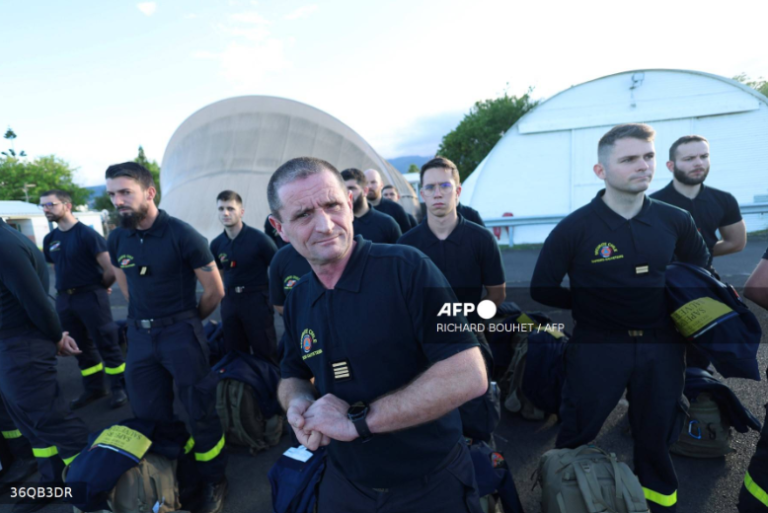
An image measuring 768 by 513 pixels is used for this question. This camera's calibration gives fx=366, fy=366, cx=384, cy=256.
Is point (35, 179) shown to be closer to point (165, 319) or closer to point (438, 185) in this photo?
point (165, 319)

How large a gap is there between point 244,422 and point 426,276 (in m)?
3.07

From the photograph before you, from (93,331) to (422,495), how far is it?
5.02m

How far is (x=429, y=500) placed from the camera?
1.45m

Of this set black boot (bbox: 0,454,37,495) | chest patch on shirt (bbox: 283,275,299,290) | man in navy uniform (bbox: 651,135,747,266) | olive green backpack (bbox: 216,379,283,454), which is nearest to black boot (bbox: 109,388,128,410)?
black boot (bbox: 0,454,37,495)

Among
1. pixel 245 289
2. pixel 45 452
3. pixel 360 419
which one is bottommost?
pixel 45 452

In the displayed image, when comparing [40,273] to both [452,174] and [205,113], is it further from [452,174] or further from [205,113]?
[205,113]

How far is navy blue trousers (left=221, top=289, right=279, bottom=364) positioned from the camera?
475cm

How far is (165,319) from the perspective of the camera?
299 centimetres

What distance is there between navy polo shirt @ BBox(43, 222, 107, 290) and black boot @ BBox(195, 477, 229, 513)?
10.8ft

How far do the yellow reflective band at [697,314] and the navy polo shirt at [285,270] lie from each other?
2.80 metres

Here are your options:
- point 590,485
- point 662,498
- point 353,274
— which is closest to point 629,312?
point 590,485

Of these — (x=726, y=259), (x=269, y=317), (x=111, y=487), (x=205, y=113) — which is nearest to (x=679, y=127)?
(x=726, y=259)

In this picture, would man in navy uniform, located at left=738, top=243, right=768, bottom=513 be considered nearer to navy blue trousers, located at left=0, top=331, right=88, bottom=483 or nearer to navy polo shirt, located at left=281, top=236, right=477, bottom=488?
navy polo shirt, located at left=281, top=236, right=477, bottom=488

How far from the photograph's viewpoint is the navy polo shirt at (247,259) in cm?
478
